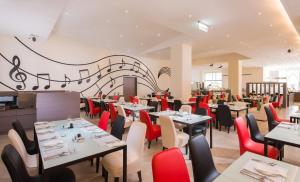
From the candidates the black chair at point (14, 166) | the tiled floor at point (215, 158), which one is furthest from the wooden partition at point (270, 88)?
the black chair at point (14, 166)

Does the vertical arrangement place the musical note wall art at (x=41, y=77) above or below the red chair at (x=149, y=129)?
above

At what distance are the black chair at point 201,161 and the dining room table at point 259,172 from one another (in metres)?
0.31

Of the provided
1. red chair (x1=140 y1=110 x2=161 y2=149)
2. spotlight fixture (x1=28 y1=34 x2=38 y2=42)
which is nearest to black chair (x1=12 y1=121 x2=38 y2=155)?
red chair (x1=140 y1=110 x2=161 y2=149)

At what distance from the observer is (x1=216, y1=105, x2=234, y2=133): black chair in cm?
535

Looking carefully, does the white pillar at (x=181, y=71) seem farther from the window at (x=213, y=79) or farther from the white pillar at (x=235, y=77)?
the window at (x=213, y=79)

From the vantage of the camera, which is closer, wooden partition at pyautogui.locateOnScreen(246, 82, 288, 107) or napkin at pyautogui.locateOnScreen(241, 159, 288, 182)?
napkin at pyautogui.locateOnScreen(241, 159, 288, 182)

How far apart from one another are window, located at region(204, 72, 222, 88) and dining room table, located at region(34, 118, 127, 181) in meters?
19.2

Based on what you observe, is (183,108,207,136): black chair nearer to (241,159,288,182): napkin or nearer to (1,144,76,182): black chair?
(241,159,288,182): napkin

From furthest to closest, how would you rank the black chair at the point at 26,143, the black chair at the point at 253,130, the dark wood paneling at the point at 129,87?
the dark wood paneling at the point at 129,87 < the black chair at the point at 253,130 < the black chair at the point at 26,143

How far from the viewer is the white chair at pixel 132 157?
7.45 ft

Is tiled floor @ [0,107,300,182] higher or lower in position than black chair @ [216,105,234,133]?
lower

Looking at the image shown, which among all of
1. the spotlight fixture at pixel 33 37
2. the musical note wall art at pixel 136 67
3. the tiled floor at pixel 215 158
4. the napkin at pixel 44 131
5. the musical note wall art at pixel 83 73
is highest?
the spotlight fixture at pixel 33 37

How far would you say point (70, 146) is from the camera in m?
2.16

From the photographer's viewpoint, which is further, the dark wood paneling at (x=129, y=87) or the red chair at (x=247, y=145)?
the dark wood paneling at (x=129, y=87)
